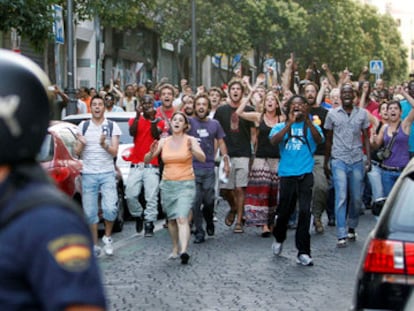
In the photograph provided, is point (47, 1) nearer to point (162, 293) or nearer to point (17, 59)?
point (162, 293)

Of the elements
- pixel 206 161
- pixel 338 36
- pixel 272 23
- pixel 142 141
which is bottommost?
pixel 206 161

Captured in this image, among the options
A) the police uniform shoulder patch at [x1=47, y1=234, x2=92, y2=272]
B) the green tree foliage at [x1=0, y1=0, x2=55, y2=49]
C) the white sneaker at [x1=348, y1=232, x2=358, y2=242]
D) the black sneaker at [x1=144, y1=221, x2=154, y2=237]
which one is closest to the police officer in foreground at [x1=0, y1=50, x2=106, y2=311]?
the police uniform shoulder patch at [x1=47, y1=234, x2=92, y2=272]

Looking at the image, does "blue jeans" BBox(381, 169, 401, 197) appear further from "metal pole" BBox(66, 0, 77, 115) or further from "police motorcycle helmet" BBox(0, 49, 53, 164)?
"police motorcycle helmet" BBox(0, 49, 53, 164)

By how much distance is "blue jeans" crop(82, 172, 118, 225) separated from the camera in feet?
35.4

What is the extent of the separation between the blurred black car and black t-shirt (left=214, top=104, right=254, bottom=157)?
8265mm

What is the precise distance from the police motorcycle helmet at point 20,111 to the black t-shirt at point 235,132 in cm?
1120

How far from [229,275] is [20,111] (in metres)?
7.36

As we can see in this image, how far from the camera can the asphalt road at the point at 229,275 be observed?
8.02 metres

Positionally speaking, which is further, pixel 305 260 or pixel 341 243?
pixel 341 243

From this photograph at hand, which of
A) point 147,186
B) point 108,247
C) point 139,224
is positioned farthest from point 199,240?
point 108,247

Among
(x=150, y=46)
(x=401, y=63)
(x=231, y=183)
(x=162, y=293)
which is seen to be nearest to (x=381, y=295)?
(x=162, y=293)

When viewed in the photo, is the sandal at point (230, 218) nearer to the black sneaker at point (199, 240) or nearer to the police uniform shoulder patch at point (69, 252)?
the black sneaker at point (199, 240)

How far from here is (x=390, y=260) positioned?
489cm

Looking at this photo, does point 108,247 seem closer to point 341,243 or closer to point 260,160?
point 341,243
